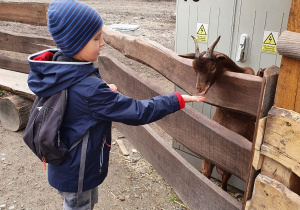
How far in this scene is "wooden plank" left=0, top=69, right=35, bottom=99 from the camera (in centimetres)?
489

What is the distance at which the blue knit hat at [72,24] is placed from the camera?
189 cm

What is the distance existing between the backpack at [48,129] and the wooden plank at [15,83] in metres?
2.91

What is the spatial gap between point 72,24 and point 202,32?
76.9 inches

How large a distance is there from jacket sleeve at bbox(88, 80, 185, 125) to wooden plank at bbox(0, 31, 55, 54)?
3.34m

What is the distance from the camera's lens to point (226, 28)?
3338 millimetres

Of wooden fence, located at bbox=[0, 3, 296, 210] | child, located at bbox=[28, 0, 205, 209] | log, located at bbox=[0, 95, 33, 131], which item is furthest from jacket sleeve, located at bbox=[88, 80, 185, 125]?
log, located at bbox=[0, 95, 33, 131]

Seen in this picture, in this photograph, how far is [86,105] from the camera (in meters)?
2.01

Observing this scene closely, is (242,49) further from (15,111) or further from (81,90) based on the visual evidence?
(15,111)

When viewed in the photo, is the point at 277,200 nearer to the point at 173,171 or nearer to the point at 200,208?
the point at 200,208

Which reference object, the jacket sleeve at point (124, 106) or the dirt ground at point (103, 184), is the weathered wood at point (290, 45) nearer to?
the jacket sleeve at point (124, 106)

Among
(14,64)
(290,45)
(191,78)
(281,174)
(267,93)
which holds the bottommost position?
(14,64)

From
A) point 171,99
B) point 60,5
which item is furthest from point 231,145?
point 60,5

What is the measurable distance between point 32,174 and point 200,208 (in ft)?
7.15

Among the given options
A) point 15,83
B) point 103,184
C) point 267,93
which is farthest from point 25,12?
point 267,93
